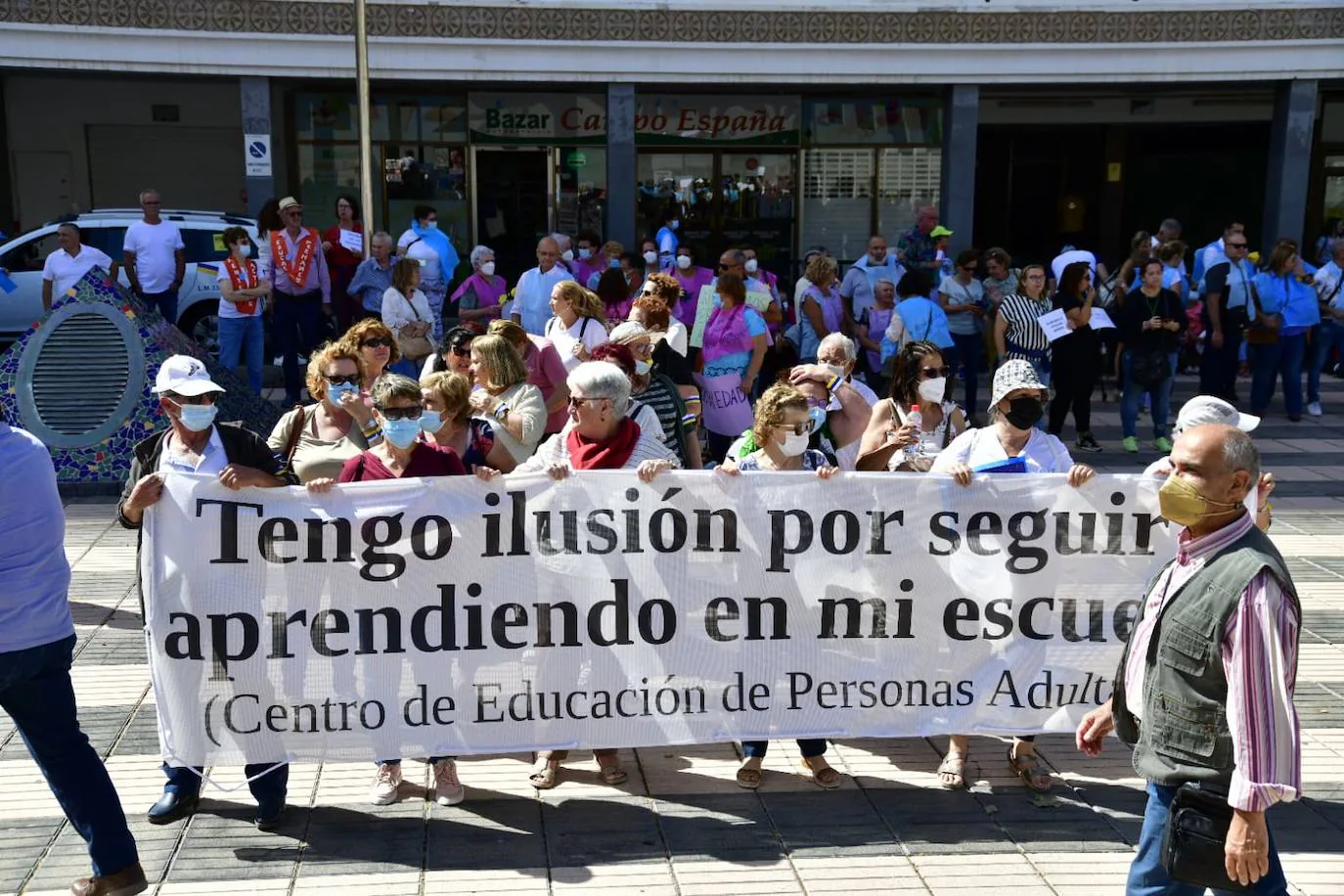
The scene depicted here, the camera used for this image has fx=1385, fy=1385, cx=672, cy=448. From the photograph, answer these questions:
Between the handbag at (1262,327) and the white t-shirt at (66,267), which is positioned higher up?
the white t-shirt at (66,267)

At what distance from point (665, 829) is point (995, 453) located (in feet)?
6.46

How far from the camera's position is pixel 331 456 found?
19.3 ft

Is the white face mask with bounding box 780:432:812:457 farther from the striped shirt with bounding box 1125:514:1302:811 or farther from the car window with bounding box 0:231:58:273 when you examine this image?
the car window with bounding box 0:231:58:273

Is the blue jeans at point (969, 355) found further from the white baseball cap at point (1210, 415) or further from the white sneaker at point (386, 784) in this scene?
the white sneaker at point (386, 784)

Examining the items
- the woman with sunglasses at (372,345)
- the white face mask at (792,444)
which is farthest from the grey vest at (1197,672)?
the woman with sunglasses at (372,345)

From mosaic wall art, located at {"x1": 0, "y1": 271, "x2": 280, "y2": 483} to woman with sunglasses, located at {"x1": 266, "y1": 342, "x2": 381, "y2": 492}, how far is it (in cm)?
441

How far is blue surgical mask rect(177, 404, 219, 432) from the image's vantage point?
5.04 meters

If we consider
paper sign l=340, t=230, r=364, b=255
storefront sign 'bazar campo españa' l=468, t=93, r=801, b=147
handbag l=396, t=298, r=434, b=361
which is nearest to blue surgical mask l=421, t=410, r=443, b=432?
handbag l=396, t=298, r=434, b=361

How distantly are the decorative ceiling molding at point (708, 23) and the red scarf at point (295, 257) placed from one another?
6200 millimetres

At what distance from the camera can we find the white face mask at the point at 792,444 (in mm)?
5562

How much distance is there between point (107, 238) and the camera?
52.6 ft

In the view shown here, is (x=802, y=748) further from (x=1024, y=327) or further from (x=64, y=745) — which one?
(x=1024, y=327)

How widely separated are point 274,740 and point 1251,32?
18.7m

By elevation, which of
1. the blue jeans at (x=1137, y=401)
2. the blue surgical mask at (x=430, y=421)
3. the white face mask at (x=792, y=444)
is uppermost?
the blue surgical mask at (x=430, y=421)
